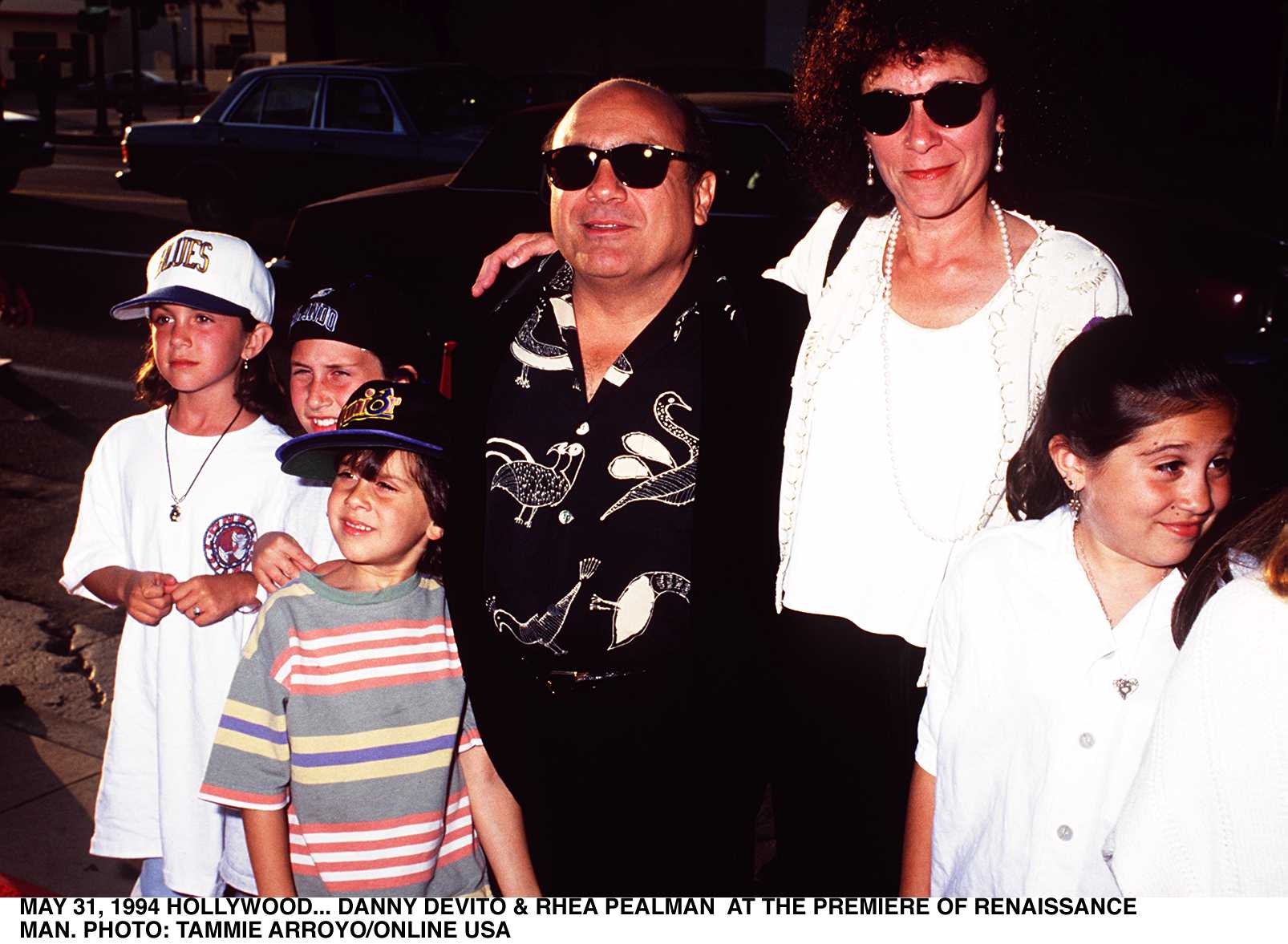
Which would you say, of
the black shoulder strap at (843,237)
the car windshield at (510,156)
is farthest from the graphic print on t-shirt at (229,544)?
the car windshield at (510,156)

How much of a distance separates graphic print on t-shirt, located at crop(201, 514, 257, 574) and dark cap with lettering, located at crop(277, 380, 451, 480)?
0.24m

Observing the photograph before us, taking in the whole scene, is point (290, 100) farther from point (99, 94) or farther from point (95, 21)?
point (99, 94)

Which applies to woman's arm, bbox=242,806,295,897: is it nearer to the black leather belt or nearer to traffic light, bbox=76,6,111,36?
the black leather belt

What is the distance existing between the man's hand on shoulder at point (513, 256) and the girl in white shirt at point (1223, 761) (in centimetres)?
166

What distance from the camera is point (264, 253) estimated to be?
13.5 meters

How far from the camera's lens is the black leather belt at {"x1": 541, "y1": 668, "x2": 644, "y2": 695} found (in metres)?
2.55

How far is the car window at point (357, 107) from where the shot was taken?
12.6m

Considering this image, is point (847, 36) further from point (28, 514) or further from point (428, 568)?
point (28, 514)

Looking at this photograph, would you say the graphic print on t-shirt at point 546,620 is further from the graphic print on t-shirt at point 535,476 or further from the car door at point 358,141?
the car door at point 358,141

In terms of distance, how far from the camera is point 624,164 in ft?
8.98

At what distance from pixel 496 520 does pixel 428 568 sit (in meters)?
0.18

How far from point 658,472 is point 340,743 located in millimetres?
759

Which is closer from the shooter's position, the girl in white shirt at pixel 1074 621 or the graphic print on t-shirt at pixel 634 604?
the girl in white shirt at pixel 1074 621

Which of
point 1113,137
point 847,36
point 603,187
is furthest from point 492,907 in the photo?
point 1113,137
